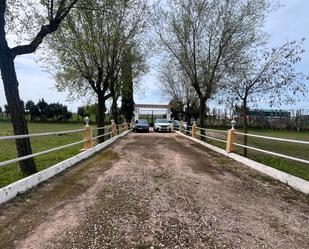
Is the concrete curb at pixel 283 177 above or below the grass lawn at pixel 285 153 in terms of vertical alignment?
above

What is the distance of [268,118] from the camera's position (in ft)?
180

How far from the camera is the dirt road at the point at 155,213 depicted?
14.2 feet

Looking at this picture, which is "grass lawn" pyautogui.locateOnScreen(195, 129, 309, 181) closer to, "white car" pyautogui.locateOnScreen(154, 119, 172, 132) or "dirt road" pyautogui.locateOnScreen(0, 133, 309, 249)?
"dirt road" pyautogui.locateOnScreen(0, 133, 309, 249)

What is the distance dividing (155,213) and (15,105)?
5.11 m

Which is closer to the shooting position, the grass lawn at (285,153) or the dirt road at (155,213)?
the dirt road at (155,213)

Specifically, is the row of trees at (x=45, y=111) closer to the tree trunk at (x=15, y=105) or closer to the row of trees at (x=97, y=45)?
the row of trees at (x=97, y=45)

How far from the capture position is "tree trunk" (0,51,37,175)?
27.3 ft

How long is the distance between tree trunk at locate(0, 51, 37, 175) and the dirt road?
1320 millimetres

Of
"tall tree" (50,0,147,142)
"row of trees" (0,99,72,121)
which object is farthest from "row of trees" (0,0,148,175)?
"row of trees" (0,99,72,121)

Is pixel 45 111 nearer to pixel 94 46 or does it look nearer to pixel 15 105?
pixel 94 46

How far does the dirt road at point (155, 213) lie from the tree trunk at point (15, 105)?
4.33 feet

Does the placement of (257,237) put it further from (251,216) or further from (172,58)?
(172,58)

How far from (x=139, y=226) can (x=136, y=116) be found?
4547 centimetres

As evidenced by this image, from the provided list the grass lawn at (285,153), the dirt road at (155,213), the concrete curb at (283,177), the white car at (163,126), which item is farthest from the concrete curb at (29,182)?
the white car at (163,126)
